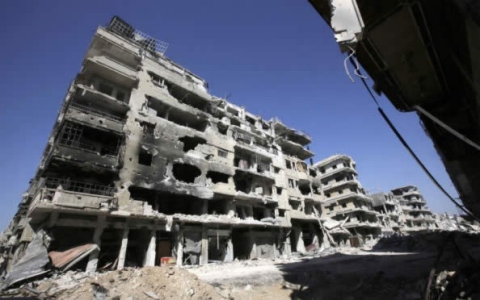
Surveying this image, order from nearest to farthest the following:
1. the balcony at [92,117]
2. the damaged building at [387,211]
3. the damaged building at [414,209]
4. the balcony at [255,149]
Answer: the balcony at [92,117], the balcony at [255,149], the damaged building at [387,211], the damaged building at [414,209]

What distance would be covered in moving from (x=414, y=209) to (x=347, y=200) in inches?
1521

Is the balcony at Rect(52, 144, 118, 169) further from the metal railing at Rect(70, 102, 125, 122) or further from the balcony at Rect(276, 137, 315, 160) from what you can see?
the balcony at Rect(276, 137, 315, 160)

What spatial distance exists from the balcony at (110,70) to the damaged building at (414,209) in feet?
247

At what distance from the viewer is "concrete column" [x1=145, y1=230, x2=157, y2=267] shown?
19077mm

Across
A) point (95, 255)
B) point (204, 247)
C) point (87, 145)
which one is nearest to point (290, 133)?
point (204, 247)

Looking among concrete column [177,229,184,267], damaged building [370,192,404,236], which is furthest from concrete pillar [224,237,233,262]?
damaged building [370,192,404,236]

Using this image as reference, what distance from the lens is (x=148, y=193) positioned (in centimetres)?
2372

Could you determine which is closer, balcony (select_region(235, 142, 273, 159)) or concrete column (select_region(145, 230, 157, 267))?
concrete column (select_region(145, 230, 157, 267))

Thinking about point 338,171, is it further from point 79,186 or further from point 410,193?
point 79,186

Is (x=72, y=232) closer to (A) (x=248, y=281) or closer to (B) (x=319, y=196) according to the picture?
(A) (x=248, y=281)

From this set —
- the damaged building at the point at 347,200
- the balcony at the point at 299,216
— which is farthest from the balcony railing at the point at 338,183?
the balcony at the point at 299,216

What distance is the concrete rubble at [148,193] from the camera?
14.5 meters

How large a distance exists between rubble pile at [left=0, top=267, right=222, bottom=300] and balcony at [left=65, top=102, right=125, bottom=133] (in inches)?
495

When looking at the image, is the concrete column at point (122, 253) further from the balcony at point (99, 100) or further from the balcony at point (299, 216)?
the balcony at point (299, 216)
